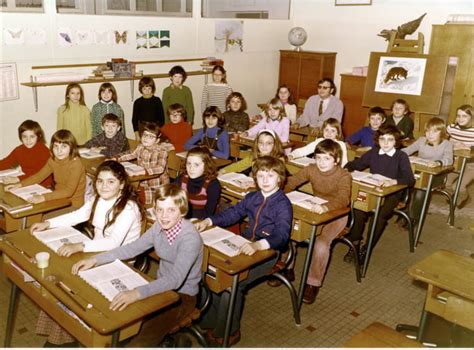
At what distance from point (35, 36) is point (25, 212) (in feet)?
10.4

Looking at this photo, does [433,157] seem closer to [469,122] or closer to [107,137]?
[469,122]

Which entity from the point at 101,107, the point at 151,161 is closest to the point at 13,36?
the point at 101,107

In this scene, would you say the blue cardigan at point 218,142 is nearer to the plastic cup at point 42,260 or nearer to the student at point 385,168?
the student at point 385,168

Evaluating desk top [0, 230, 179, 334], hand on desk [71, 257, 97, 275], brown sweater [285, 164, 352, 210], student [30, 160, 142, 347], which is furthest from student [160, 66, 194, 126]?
hand on desk [71, 257, 97, 275]

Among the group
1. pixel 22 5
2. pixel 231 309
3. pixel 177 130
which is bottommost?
pixel 231 309

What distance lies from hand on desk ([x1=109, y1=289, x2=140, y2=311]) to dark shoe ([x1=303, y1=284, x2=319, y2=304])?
5.91ft

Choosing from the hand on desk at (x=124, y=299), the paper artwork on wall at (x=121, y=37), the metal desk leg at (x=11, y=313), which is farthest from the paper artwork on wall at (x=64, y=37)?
the hand on desk at (x=124, y=299)

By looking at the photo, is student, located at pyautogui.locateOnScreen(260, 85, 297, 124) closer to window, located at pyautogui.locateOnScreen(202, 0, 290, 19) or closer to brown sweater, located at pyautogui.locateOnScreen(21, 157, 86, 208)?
window, located at pyautogui.locateOnScreen(202, 0, 290, 19)

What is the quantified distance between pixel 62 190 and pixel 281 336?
185cm

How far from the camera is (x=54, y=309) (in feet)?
7.86

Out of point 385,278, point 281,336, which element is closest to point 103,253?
point 281,336

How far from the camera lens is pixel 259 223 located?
3260mm

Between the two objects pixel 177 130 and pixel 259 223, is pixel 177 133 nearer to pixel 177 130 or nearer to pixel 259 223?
pixel 177 130

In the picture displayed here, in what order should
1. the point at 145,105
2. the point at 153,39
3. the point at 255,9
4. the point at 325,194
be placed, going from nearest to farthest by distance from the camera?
the point at 325,194
the point at 145,105
the point at 153,39
the point at 255,9
